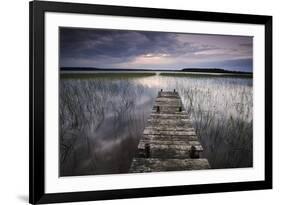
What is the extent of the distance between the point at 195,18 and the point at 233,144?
0.68 meters

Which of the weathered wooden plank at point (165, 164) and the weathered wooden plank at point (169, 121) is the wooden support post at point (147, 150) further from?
the weathered wooden plank at point (169, 121)

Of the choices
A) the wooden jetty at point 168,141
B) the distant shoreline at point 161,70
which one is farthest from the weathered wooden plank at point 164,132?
the distant shoreline at point 161,70

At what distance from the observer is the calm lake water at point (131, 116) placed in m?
2.19

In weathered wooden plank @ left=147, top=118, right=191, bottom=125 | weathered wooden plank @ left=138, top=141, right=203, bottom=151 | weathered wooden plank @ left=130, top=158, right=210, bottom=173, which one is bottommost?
weathered wooden plank @ left=130, top=158, right=210, bottom=173

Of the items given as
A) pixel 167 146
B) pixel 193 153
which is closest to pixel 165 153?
pixel 167 146

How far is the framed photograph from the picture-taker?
6.98 ft

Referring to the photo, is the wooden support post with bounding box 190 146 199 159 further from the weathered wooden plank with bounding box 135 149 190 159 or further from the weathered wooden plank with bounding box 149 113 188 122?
the weathered wooden plank with bounding box 149 113 188 122

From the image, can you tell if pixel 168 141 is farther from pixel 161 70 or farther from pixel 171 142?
pixel 161 70

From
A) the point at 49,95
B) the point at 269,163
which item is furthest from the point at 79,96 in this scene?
the point at 269,163

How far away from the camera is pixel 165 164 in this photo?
2324 mm

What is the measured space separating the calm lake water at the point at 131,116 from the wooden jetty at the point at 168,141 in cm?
3

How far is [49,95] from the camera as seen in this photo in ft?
6.97

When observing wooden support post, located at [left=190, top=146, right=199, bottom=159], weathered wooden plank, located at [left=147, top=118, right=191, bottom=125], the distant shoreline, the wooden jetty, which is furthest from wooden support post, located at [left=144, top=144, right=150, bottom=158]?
the distant shoreline

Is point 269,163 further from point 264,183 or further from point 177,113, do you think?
point 177,113
